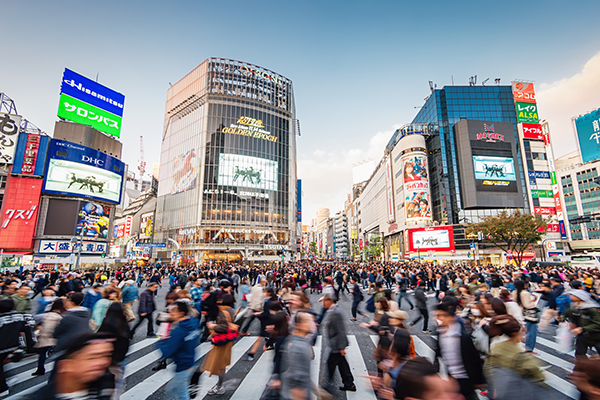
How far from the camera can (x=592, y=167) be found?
3066 inches

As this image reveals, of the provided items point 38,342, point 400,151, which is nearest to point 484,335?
point 38,342

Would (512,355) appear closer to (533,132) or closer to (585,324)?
(585,324)

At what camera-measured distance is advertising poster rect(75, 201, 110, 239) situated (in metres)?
47.9

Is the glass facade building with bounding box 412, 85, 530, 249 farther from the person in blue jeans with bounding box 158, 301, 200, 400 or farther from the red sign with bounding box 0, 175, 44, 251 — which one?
the red sign with bounding box 0, 175, 44, 251

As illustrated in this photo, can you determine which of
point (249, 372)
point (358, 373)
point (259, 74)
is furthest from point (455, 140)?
point (249, 372)

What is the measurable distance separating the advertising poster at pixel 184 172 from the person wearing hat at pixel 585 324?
6107cm

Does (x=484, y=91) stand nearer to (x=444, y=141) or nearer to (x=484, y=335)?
(x=444, y=141)

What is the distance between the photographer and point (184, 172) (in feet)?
211

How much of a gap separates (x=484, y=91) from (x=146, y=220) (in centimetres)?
9876

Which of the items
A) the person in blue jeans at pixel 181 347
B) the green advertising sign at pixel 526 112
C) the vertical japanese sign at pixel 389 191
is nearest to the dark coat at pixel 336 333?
the person in blue jeans at pixel 181 347

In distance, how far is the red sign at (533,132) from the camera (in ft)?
212

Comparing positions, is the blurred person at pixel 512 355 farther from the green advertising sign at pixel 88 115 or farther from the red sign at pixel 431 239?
the green advertising sign at pixel 88 115

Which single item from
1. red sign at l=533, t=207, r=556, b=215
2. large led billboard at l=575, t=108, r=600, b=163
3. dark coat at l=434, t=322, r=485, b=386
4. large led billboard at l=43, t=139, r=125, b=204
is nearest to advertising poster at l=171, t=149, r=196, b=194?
large led billboard at l=43, t=139, r=125, b=204

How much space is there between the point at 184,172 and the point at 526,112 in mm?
78115
